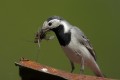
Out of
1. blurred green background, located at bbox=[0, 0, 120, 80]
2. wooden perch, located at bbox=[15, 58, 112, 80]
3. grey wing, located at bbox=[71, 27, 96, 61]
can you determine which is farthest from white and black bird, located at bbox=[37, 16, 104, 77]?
wooden perch, located at bbox=[15, 58, 112, 80]

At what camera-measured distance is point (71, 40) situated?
1.87 meters

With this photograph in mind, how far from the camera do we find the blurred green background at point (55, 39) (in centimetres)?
230

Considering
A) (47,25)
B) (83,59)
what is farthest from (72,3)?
(47,25)

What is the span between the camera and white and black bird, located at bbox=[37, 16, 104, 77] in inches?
68.8

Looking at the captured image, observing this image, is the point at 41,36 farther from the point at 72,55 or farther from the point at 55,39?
the point at 55,39

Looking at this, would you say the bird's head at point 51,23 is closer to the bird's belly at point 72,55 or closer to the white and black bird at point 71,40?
the white and black bird at point 71,40

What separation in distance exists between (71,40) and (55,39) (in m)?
0.54

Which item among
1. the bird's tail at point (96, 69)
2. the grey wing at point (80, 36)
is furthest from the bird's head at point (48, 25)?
the bird's tail at point (96, 69)

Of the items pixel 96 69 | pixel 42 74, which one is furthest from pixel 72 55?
pixel 42 74

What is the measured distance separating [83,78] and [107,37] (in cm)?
164

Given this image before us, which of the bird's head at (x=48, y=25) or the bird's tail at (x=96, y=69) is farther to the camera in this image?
the bird's tail at (x=96, y=69)

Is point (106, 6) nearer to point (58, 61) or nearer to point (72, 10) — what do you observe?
point (72, 10)

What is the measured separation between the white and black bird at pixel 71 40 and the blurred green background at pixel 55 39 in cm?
38

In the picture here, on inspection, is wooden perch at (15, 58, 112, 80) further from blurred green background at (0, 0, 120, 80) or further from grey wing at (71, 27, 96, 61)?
blurred green background at (0, 0, 120, 80)
